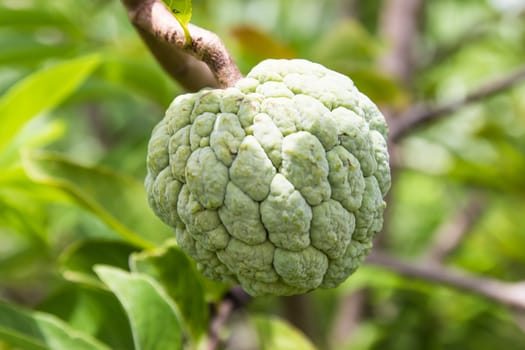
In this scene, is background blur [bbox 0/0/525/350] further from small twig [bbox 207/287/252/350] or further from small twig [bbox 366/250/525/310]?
small twig [bbox 207/287/252/350]

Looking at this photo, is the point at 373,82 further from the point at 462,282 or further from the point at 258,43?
the point at 462,282

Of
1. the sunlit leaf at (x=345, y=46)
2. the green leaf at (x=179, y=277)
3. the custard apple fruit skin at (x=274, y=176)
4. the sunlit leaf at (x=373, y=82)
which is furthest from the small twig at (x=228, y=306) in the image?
the sunlit leaf at (x=345, y=46)

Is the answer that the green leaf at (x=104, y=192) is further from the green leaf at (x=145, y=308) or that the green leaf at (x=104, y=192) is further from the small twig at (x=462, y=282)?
the small twig at (x=462, y=282)

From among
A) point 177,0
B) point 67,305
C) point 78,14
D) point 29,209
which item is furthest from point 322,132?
point 78,14

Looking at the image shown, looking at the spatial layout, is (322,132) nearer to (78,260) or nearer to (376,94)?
(78,260)

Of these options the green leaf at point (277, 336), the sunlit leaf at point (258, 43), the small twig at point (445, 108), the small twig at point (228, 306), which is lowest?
the green leaf at point (277, 336)

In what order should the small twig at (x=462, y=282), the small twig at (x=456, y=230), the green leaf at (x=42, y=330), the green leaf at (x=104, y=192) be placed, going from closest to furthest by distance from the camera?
1. the green leaf at (x=42, y=330)
2. the green leaf at (x=104, y=192)
3. the small twig at (x=462, y=282)
4. the small twig at (x=456, y=230)

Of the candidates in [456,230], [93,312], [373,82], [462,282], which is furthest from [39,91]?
[456,230]
